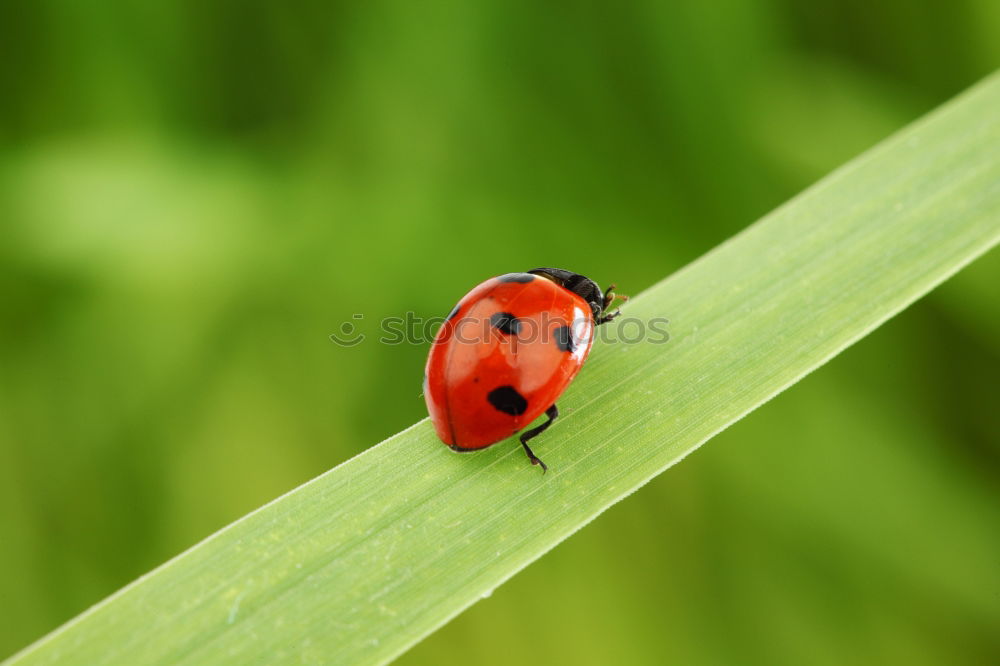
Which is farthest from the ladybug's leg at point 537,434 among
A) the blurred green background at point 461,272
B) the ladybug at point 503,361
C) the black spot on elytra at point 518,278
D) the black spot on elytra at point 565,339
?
the blurred green background at point 461,272

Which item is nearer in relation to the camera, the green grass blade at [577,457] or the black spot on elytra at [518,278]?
the green grass blade at [577,457]

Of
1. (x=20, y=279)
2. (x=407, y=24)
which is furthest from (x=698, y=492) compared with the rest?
(x=20, y=279)

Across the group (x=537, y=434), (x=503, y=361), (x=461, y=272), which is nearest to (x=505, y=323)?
(x=503, y=361)

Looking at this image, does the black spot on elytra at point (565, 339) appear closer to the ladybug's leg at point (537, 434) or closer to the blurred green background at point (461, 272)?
the ladybug's leg at point (537, 434)

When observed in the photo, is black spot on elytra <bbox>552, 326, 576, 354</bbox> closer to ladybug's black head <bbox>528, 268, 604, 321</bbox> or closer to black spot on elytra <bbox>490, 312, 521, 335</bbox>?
black spot on elytra <bbox>490, 312, 521, 335</bbox>

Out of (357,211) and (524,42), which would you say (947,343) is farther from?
(357,211)

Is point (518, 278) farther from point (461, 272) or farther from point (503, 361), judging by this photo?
point (461, 272)

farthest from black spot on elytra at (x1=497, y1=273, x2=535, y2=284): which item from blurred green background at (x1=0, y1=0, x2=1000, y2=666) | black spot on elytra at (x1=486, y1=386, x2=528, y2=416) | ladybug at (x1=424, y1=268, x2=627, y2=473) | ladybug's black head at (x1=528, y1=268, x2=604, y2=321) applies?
blurred green background at (x1=0, y1=0, x2=1000, y2=666)
